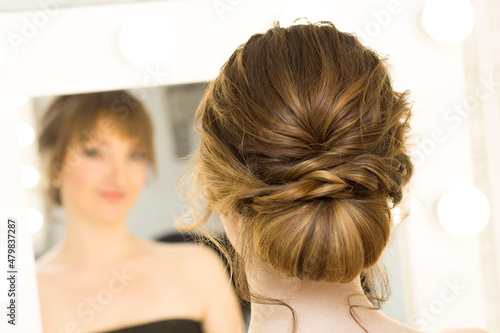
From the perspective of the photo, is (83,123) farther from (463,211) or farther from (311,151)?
(463,211)

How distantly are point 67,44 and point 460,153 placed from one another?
0.81 m

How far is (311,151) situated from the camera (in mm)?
528

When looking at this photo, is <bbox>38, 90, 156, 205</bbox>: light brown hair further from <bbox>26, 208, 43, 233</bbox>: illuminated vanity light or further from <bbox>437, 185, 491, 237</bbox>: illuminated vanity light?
<bbox>437, 185, 491, 237</bbox>: illuminated vanity light

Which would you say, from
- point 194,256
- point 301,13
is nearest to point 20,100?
point 194,256


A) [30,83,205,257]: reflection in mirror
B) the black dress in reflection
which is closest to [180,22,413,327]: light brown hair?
[30,83,205,257]: reflection in mirror

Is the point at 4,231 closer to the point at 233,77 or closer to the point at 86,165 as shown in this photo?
the point at 86,165

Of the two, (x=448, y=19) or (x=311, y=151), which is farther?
(x=448, y=19)

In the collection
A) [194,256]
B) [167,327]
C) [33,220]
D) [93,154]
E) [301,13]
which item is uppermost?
[301,13]

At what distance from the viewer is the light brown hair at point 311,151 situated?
52 centimetres

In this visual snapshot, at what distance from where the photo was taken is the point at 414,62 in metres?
0.96

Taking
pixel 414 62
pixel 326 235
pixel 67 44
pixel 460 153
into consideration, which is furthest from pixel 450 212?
pixel 67 44

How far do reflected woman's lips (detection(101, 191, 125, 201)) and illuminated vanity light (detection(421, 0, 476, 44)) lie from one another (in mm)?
681

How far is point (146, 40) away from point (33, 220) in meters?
0.40

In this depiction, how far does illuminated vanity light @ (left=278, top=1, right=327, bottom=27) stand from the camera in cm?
92
